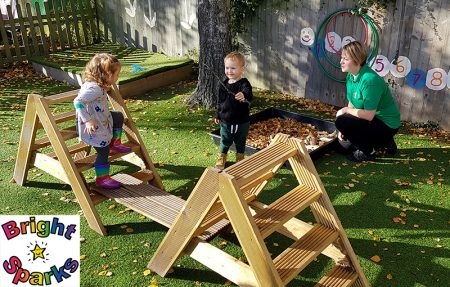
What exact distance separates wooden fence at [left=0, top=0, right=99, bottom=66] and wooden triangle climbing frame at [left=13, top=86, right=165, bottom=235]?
6.16 metres

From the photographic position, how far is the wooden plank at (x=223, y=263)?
3195 mm

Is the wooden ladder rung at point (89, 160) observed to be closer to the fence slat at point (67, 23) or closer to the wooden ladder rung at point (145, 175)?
the wooden ladder rung at point (145, 175)

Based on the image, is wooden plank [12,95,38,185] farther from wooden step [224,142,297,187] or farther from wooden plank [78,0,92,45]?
wooden plank [78,0,92,45]

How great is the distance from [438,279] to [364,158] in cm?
227

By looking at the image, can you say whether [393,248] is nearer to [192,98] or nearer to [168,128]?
[168,128]

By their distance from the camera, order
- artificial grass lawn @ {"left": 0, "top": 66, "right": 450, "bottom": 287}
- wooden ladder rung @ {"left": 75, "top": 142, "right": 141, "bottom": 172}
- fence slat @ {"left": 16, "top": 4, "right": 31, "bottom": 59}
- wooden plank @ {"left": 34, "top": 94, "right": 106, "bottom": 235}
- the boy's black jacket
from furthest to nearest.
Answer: fence slat @ {"left": 16, "top": 4, "right": 31, "bottom": 59} < the boy's black jacket < wooden ladder rung @ {"left": 75, "top": 142, "right": 141, "bottom": 172} < wooden plank @ {"left": 34, "top": 94, "right": 106, "bottom": 235} < artificial grass lawn @ {"left": 0, "top": 66, "right": 450, "bottom": 287}

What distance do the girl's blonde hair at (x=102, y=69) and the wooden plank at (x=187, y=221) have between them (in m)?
1.64

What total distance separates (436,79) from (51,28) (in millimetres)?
8435

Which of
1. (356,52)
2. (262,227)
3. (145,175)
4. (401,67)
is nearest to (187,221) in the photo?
(262,227)

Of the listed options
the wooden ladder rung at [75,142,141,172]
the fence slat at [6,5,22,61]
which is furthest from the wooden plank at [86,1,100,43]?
the wooden ladder rung at [75,142,141,172]

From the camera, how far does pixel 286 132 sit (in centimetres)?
639

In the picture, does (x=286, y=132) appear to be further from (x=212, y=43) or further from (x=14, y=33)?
(x=14, y=33)

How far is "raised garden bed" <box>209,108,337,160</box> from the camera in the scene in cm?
573

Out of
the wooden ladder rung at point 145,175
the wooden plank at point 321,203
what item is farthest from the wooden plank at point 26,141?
the wooden plank at point 321,203
